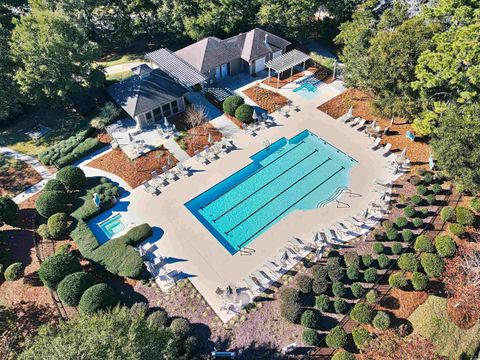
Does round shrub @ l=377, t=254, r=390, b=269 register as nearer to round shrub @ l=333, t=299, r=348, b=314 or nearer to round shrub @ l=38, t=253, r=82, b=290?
round shrub @ l=333, t=299, r=348, b=314

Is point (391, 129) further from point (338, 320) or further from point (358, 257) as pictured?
point (338, 320)

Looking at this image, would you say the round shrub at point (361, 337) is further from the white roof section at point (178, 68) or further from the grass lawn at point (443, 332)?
the white roof section at point (178, 68)

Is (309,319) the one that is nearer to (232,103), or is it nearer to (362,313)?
(362,313)

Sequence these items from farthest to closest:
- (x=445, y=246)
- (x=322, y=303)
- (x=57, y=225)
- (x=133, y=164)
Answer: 1. (x=133, y=164)
2. (x=57, y=225)
3. (x=445, y=246)
4. (x=322, y=303)

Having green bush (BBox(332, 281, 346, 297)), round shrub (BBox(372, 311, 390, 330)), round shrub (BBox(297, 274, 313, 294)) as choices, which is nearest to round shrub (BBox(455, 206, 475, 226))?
round shrub (BBox(372, 311, 390, 330))

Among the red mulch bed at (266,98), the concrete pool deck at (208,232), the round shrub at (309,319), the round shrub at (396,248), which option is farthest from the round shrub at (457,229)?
the red mulch bed at (266,98)

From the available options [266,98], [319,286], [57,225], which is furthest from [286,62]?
[57,225]
